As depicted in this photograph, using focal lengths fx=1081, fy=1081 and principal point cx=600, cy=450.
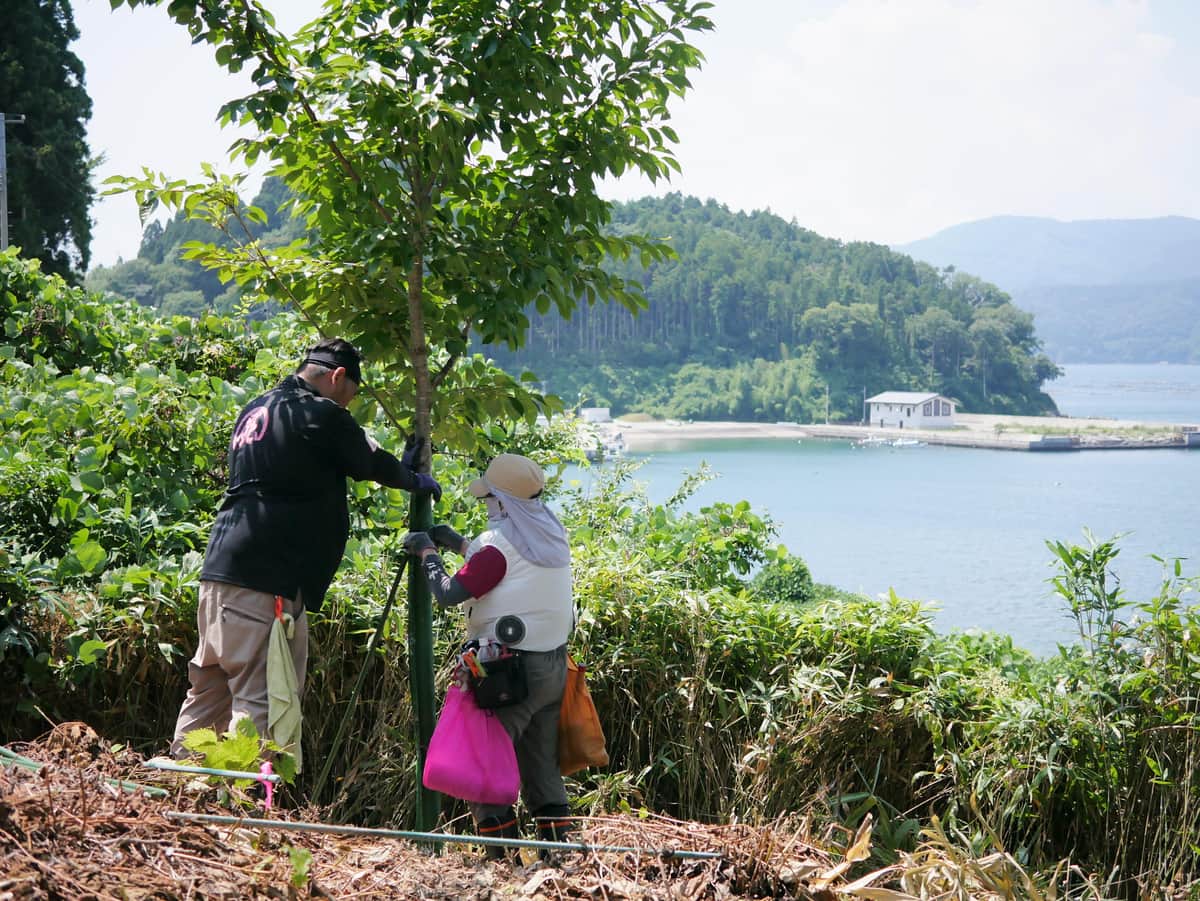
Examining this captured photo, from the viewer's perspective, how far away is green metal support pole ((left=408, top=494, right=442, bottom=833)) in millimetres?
3232

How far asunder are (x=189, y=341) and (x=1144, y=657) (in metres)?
5.94

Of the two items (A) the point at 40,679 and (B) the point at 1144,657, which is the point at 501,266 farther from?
(B) the point at 1144,657

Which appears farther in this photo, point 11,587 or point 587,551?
point 587,551

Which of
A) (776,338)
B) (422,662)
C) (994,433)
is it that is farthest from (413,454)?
(776,338)

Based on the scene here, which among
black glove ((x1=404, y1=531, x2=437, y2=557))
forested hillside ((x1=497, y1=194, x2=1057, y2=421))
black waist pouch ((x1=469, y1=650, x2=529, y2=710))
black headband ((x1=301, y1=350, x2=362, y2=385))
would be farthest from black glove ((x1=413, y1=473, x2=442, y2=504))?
forested hillside ((x1=497, y1=194, x2=1057, y2=421))

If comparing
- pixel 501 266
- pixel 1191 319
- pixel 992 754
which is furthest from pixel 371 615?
pixel 1191 319

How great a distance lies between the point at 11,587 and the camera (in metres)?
3.60

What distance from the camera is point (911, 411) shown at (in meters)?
77.3

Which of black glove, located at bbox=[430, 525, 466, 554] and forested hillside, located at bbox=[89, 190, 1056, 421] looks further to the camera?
forested hillside, located at bbox=[89, 190, 1056, 421]

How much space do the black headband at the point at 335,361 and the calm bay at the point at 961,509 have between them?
20.4 metres

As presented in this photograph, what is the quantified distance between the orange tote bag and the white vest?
0.20 m

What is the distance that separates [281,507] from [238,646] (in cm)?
44

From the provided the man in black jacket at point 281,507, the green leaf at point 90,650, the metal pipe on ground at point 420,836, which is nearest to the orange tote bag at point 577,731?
the man in black jacket at point 281,507

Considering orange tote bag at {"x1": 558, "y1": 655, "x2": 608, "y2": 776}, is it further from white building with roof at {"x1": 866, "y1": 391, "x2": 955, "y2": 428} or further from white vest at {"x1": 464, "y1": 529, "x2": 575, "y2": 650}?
white building with roof at {"x1": 866, "y1": 391, "x2": 955, "y2": 428}
